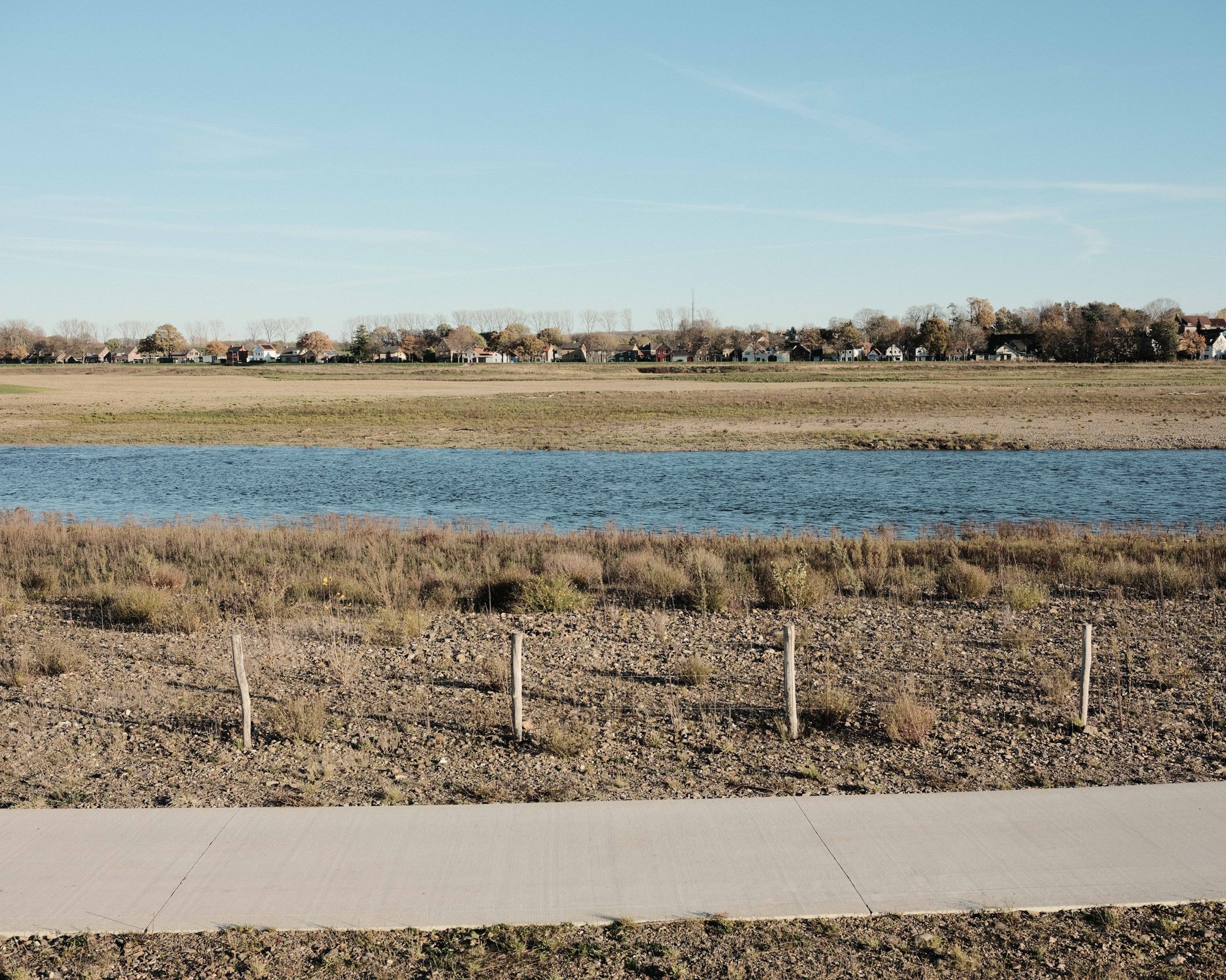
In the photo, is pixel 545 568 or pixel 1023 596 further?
pixel 545 568

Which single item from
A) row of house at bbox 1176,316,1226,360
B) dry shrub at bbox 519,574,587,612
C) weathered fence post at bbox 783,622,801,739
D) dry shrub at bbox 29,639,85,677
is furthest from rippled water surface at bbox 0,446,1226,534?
row of house at bbox 1176,316,1226,360

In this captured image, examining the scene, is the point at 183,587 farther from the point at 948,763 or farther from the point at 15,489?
the point at 15,489

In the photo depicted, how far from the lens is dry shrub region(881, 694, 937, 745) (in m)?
9.64

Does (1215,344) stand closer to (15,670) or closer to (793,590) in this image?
(793,590)

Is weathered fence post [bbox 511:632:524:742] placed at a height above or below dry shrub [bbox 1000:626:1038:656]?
above

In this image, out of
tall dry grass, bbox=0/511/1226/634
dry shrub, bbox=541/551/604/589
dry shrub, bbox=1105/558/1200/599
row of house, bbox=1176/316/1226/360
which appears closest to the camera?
tall dry grass, bbox=0/511/1226/634

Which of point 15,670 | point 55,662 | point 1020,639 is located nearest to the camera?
point 15,670

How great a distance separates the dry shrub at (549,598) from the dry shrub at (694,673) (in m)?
3.81

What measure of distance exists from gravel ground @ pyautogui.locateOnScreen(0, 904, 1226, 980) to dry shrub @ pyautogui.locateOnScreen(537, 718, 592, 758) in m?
3.07

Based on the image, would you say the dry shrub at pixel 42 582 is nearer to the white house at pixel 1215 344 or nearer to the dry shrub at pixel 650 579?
the dry shrub at pixel 650 579

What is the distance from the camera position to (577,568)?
1808cm

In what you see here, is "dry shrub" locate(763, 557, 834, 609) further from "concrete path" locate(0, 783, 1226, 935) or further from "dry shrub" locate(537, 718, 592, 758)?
"concrete path" locate(0, 783, 1226, 935)

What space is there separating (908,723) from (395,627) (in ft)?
22.8

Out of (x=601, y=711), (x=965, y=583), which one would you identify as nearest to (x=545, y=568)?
(x=965, y=583)
